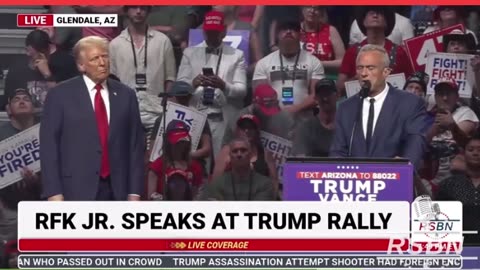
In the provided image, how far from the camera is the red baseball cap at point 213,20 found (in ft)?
38.8

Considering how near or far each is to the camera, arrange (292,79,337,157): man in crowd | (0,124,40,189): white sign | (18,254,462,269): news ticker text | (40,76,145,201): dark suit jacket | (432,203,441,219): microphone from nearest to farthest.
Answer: (18,254,462,269): news ticker text < (432,203,441,219): microphone < (40,76,145,201): dark suit jacket < (292,79,337,157): man in crowd < (0,124,40,189): white sign

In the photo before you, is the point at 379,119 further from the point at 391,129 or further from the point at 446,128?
the point at 446,128

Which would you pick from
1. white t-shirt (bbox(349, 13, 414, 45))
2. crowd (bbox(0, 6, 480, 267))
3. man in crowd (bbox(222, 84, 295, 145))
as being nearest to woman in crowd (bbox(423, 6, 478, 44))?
crowd (bbox(0, 6, 480, 267))

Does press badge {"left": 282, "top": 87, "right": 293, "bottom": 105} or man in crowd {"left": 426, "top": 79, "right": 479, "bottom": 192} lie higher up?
press badge {"left": 282, "top": 87, "right": 293, "bottom": 105}

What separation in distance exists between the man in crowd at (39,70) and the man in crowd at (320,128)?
1.81 metres

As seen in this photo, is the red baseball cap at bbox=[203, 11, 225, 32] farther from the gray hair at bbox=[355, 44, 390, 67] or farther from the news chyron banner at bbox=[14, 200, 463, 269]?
the news chyron banner at bbox=[14, 200, 463, 269]

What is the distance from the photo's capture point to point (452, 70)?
39.1 feet

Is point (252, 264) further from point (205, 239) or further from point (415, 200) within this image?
point (415, 200)

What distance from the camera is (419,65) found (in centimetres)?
1191

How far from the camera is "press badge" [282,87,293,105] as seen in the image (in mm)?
11891

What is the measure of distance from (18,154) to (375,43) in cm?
289

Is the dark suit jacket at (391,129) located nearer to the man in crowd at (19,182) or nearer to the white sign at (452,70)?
the white sign at (452,70)

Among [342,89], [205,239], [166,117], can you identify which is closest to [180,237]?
[205,239]

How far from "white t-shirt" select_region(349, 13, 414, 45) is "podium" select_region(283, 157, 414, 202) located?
1056 mm
